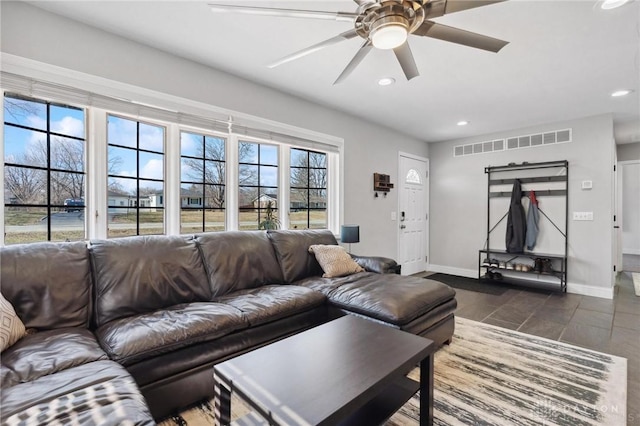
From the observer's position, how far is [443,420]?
65.1 inches

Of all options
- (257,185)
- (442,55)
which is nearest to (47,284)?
(257,185)

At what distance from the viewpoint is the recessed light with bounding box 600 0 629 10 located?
1.82 metres

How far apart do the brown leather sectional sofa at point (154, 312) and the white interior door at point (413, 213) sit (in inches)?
98.0

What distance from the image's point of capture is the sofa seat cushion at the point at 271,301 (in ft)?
6.64

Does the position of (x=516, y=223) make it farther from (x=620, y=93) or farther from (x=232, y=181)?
(x=232, y=181)

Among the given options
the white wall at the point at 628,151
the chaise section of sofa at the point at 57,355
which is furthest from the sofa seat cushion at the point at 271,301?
the white wall at the point at 628,151

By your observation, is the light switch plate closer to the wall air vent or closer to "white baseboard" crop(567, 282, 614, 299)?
"white baseboard" crop(567, 282, 614, 299)

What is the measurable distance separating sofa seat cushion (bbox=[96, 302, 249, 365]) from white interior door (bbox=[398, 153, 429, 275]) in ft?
12.4

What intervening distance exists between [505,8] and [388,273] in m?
2.34

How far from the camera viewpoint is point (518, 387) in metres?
1.96

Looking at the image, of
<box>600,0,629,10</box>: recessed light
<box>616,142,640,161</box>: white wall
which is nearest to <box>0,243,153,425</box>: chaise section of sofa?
<box>600,0,629,10</box>: recessed light

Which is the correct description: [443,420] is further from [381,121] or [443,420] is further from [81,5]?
[381,121]

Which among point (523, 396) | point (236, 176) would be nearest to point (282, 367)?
point (523, 396)

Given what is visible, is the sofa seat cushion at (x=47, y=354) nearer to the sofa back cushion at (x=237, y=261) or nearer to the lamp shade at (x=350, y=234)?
the sofa back cushion at (x=237, y=261)
